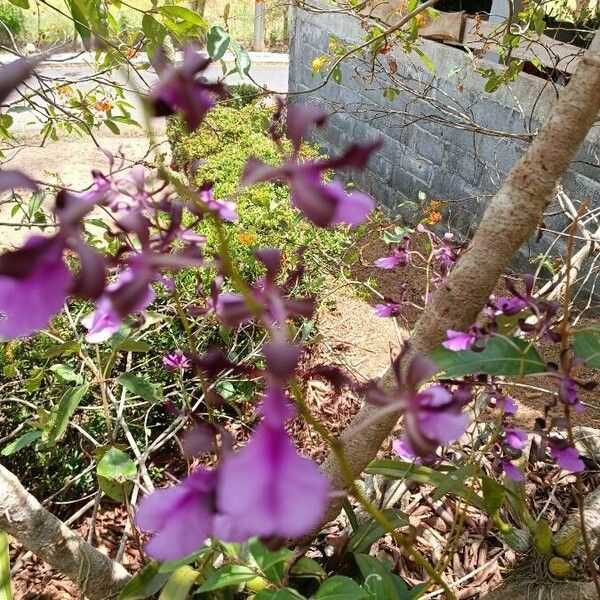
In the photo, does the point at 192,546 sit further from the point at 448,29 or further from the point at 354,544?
the point at 448,29

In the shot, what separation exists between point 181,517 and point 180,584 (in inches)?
31.2

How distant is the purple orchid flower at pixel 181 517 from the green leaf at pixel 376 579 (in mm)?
646

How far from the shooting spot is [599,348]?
31.8 inches

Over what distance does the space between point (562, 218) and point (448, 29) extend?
1.48 m

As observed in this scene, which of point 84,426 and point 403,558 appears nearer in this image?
point 403,558

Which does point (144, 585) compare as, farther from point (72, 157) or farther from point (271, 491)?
point (72, 157)

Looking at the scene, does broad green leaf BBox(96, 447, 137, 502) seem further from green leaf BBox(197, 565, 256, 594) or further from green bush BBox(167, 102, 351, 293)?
green bush BBox(167, 102, 351, 293)

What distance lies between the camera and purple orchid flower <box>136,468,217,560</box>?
0.35m

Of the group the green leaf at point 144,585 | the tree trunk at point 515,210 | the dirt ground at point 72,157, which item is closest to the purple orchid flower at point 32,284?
the tree trunk at point 515,210

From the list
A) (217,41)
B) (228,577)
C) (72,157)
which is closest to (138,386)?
(228,577)

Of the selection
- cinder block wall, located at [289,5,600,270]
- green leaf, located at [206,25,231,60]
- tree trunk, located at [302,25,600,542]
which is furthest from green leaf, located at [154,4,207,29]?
cinder block wall, located at [289,5,600,270]

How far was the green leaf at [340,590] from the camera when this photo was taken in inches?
33.7

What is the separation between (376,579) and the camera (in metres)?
1.01

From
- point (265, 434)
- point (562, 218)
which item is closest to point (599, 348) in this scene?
point (265, 434)
